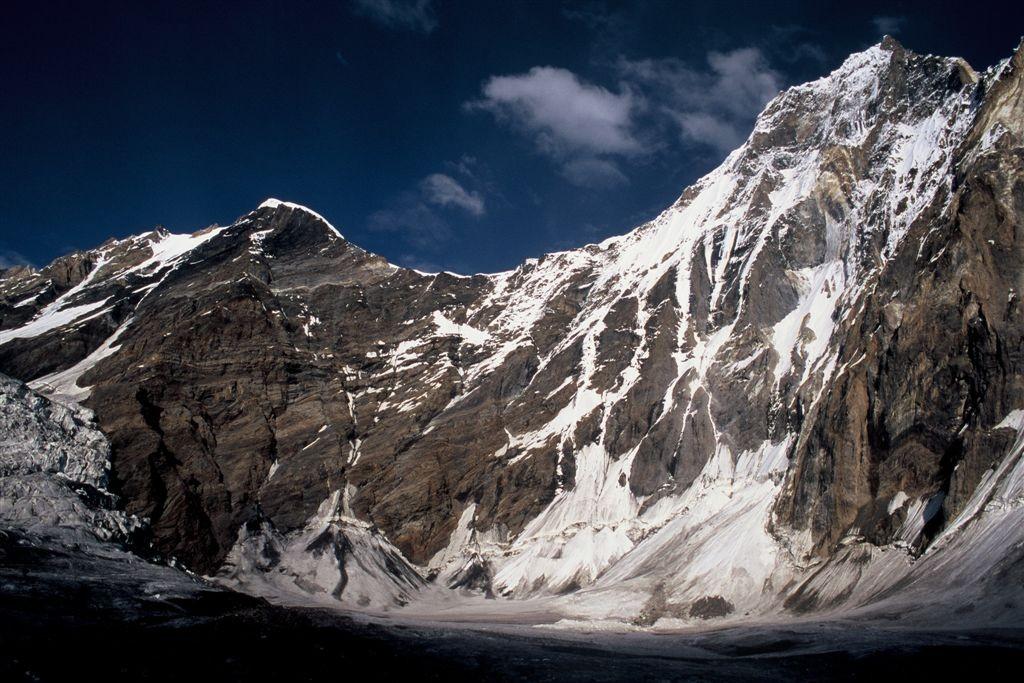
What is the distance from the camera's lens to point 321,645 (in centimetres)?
6059

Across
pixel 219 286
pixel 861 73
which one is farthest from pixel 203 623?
pixel 861 73

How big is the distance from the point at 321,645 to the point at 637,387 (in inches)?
3796

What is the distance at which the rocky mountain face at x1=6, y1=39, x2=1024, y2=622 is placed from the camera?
9750 centimetres

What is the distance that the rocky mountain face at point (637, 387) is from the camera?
97.5 metres

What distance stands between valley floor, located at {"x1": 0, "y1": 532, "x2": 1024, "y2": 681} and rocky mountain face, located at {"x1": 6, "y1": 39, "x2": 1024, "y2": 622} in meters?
17.7

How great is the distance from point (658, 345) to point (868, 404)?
5180 centimetres

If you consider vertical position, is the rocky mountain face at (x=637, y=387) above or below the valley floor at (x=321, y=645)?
above

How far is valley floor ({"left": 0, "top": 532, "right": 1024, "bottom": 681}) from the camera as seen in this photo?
49219mm

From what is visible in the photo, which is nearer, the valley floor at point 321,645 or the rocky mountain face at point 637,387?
the valley floor at point 321,645

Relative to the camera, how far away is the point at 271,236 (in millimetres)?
191875

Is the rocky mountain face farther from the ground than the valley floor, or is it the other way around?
the rocky mountain face

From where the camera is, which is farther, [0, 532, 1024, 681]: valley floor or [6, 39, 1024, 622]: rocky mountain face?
[6, 39, 1024, 622]: rocky mountain face

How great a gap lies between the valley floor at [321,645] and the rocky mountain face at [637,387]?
17724mm

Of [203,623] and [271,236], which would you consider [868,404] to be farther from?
[271,236]
